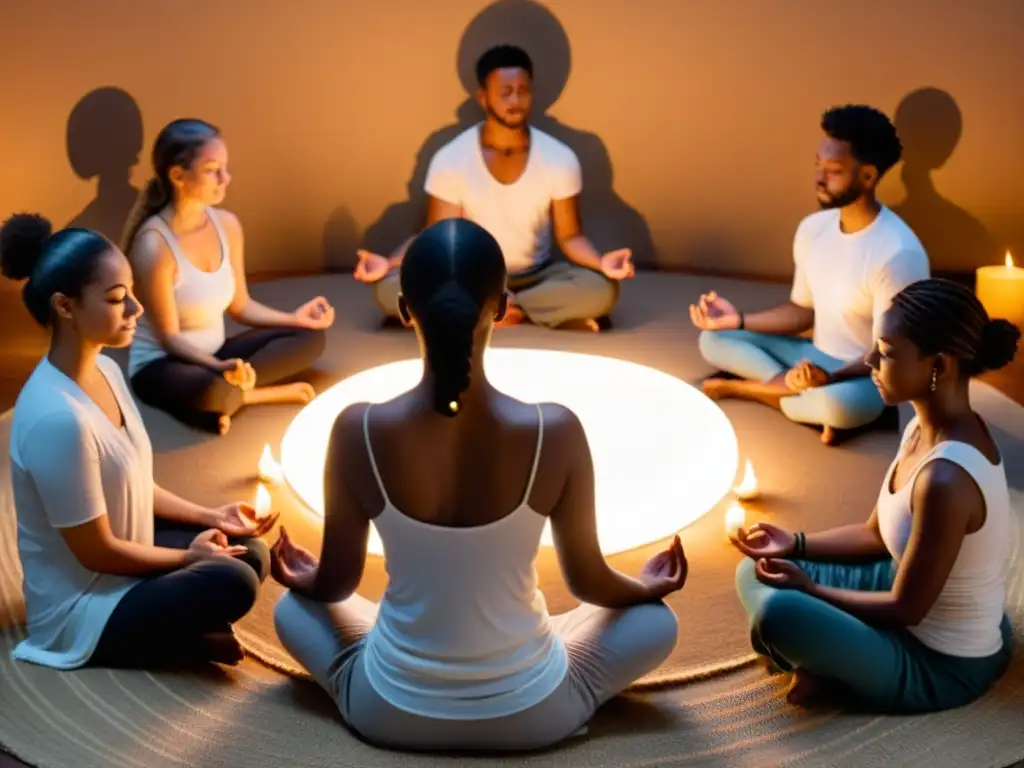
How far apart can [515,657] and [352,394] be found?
1.48 metres

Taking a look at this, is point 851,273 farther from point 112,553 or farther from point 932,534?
point 112,553

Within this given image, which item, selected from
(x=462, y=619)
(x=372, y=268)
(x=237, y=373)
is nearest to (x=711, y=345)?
(x=372, y=268)

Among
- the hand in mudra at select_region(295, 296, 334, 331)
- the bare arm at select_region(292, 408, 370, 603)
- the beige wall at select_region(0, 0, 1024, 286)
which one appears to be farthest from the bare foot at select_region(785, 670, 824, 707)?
the beige wall at select_region(0, 0, 1024, 286)

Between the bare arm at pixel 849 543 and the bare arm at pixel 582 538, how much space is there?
1.41 feet

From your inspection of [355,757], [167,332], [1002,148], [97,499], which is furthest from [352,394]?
[1002,148]

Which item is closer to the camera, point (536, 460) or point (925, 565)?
point (536, 460)

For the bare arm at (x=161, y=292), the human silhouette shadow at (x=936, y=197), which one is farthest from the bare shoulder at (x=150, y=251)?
the human silhouette shadow at (x=936, y=197)

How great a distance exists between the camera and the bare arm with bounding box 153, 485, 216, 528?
2.76 m

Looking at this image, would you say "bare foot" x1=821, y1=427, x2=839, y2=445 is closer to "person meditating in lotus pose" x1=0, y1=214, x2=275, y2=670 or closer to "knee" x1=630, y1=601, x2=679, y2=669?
"knee" x1=630, y1=601, x2=679, y2=669

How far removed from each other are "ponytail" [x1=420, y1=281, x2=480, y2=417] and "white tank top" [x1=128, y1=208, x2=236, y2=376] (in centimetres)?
197

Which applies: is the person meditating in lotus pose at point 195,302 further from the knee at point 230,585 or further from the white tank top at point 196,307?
the knee at point 230,585

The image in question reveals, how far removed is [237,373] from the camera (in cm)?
378

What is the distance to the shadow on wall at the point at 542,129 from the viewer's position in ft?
17.2

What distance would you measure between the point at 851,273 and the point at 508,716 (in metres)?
1.95
